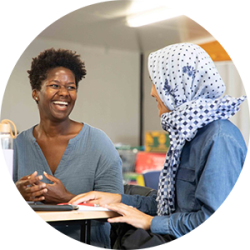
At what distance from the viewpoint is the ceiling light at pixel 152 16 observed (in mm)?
1471

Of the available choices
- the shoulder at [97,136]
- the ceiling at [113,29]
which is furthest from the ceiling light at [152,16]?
the shoulder at [97,136]

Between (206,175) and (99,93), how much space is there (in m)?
0.66

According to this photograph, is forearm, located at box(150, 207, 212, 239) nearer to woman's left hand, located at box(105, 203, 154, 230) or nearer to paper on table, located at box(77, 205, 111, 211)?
woman's left hand, located at box(105, 203, 154, 230)

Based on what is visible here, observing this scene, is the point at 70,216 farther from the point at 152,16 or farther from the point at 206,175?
the point at 152,16

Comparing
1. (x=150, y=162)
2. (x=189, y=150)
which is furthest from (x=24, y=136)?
(x=150, y=162)

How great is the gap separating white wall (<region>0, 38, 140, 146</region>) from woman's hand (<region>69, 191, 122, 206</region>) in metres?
0.31

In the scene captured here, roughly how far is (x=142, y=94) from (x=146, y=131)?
21 cm

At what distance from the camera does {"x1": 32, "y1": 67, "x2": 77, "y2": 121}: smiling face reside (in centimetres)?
144

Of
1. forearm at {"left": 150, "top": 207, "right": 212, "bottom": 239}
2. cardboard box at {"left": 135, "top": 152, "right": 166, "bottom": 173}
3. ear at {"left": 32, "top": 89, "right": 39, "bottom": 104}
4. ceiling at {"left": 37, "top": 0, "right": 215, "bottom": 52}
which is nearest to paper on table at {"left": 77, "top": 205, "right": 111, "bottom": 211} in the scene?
forearm at {"left": 150, "top": 207, "right": 212, "bottom": 239}

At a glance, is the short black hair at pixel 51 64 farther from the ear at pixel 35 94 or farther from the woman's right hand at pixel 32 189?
the woman's right hand at pixel 32 189

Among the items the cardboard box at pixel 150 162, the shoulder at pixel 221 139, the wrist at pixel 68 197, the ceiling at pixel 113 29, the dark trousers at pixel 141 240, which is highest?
the ceiling at pixel 113 29

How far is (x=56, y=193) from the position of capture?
4.57 feet

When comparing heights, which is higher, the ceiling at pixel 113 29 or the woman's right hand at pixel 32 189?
the ceiling at pixel 113 29

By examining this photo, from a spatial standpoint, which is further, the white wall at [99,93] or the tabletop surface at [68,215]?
the white wall at [99,93]
